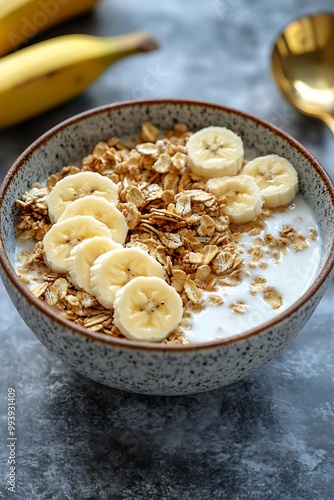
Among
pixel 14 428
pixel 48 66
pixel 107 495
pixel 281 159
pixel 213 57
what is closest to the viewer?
pixel 107 495

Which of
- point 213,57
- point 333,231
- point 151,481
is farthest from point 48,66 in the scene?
point 151,481

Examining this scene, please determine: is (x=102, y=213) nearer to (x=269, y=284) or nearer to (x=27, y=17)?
(x=269, y=284)

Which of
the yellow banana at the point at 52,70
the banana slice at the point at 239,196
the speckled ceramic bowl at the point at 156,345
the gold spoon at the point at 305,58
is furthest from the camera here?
the gold spoon at the point at 305,58

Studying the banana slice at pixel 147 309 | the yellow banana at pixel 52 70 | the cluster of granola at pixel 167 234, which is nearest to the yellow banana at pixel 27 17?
the yellow banana at pixel 52 70

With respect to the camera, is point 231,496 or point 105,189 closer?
point 231,496

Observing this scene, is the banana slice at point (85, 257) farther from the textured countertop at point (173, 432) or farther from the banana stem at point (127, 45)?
the banana stem at point (127, 45)

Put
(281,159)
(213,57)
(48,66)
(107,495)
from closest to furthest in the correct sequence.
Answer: (107,495) → (281,159) → (48,66) → (213,57)

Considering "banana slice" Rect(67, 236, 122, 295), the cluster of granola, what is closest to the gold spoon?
the cluster of granola

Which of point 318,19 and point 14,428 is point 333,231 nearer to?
point 14,428
